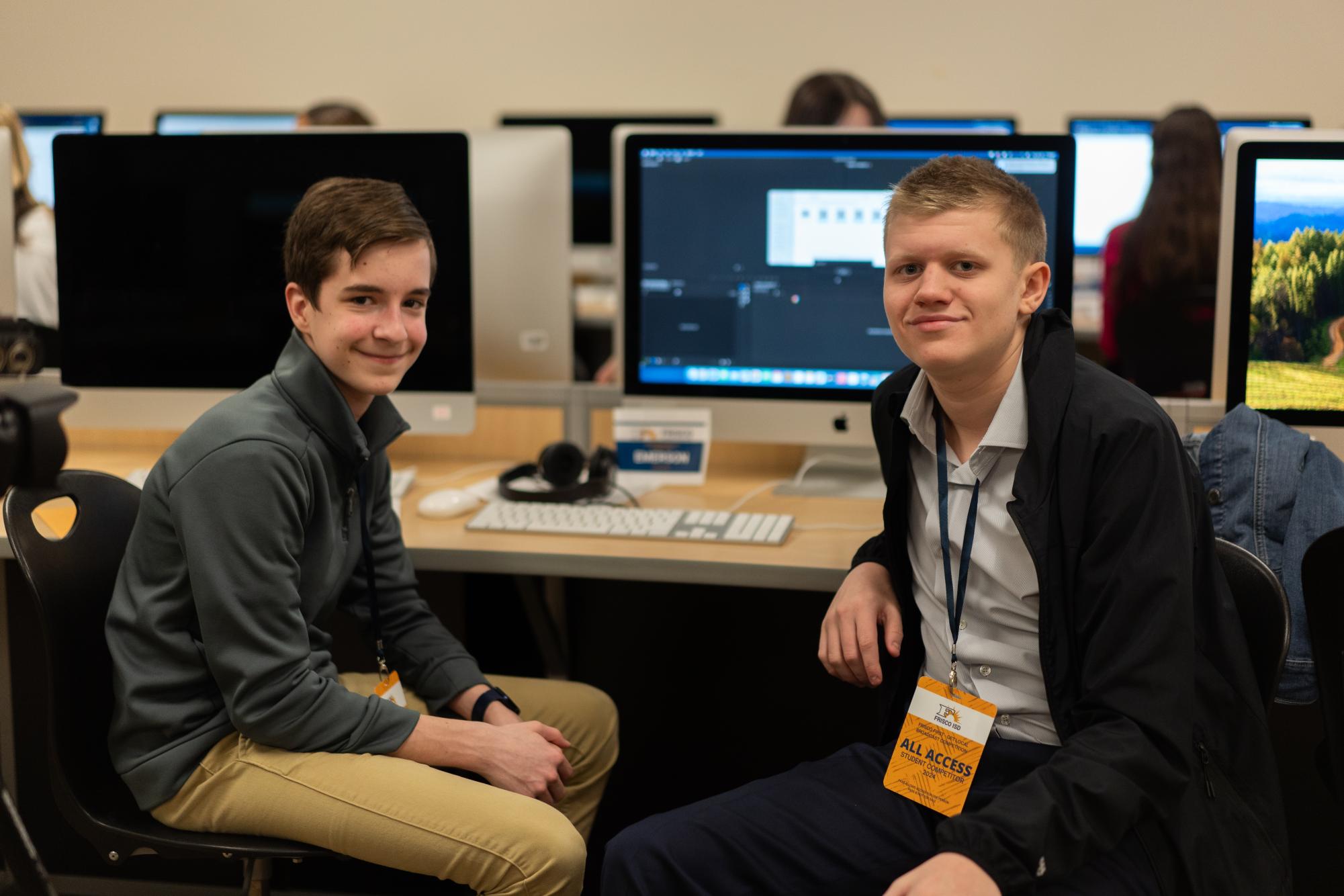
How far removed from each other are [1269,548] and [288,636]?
3.91 feet

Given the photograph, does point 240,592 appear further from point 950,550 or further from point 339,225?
point 950,550

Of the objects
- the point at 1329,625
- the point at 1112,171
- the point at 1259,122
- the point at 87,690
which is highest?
the point at 1259,122

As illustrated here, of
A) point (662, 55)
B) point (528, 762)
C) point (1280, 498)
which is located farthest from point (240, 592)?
point (662, 55)

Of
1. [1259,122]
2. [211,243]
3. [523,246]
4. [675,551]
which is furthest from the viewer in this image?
[1259,122]

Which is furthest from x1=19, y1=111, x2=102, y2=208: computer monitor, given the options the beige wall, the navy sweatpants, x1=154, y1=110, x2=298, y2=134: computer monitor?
the navy sweatpants

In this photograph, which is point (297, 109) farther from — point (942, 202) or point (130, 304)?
point (942, 202)

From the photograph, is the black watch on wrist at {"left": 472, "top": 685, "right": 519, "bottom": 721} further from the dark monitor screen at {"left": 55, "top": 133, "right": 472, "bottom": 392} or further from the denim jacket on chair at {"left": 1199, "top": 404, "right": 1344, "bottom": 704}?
the denim jacket on chair at {"left": 1199, "top": 404, "right": 1344, "bottom": 704}

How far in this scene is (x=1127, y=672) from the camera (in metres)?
1.14

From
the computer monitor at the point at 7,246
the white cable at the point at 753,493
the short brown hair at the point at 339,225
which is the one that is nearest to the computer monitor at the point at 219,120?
the computer monitor at the point at 7,246

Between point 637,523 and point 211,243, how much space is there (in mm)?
910

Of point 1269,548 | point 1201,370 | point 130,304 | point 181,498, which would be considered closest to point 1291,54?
point 1201,370

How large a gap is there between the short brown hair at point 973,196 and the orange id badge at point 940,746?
49cm

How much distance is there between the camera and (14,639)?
2041mm

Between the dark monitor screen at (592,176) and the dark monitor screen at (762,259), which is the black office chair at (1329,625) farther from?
the dark monitor screen at (592,176)
